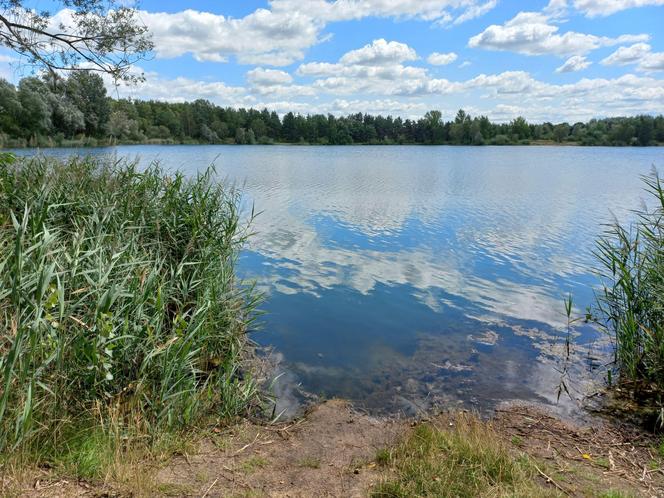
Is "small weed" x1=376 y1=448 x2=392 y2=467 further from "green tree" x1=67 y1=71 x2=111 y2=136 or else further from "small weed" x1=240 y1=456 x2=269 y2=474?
"green tree" x1=67 y1=71 x2=111 y2=136

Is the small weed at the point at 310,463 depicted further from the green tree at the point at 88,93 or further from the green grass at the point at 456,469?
the green tree at the point at 88,93

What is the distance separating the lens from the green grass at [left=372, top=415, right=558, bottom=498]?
3.60m

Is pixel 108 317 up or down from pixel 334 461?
up

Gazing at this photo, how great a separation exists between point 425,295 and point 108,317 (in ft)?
26.9

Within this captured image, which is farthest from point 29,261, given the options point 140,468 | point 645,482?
point 645,482

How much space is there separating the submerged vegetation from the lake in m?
1.69

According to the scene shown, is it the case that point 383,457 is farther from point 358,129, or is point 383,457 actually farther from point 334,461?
point 358,129

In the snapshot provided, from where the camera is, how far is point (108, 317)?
14.0 feet

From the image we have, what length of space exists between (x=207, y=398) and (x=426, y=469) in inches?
102

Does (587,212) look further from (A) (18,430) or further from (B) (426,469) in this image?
(A) (18,430)

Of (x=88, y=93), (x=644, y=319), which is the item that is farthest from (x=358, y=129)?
(x=644, y=319)

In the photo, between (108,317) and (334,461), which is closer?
(108,317)

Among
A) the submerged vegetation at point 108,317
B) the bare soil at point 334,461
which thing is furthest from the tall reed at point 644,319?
the submerged vegetation at point 108,317

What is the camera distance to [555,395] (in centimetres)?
676
